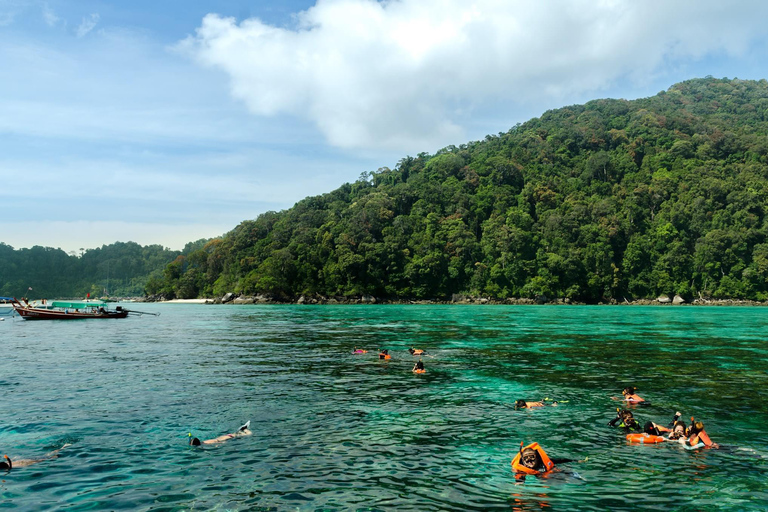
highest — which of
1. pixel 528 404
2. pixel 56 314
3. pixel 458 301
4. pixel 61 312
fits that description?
pixel 61 312

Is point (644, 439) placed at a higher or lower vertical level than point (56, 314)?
lower

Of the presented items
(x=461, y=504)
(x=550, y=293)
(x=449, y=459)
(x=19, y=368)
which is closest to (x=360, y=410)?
(x=449, y=459)

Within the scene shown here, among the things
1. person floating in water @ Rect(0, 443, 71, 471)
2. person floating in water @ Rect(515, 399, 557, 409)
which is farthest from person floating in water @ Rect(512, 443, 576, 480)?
person floating in water @ Rect(0, 443, 71, 471)

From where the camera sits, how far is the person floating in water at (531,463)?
1224cm

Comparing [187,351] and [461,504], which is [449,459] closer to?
[461,504]

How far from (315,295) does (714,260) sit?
127 metres

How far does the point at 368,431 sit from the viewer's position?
15.8 metres

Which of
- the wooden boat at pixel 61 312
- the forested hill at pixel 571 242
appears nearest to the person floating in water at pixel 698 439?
the wooden boat at pixel 61 312

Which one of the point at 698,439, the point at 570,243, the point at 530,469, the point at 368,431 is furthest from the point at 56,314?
the point at 570,243

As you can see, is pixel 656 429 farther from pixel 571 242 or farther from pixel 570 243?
pixel 571 242

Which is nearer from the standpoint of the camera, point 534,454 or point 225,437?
point 534,454

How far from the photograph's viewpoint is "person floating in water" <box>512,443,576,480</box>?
1224cm

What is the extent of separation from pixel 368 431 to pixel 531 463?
5489 millimetres

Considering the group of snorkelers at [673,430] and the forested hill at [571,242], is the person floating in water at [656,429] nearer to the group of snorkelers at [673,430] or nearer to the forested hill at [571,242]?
the group of snorkelers at [673,430]
